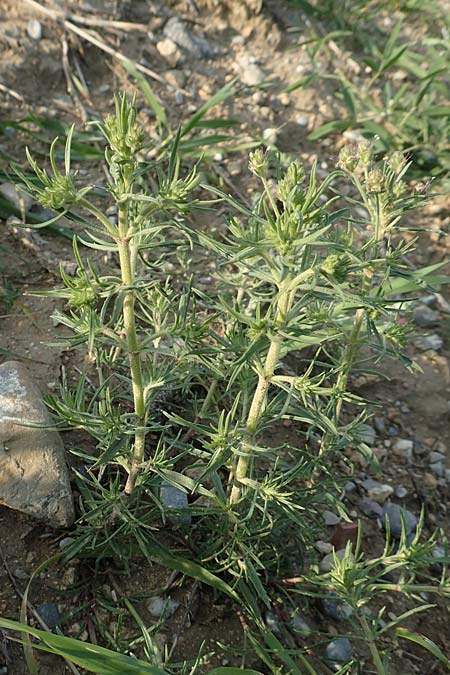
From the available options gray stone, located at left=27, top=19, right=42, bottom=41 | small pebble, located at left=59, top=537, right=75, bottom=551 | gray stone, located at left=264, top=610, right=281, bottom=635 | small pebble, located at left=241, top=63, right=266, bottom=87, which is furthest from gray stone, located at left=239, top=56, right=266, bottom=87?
gray stone, located at left=264, top=610, right=281, bottom=635

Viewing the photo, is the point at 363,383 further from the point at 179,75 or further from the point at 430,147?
the point at 179,75

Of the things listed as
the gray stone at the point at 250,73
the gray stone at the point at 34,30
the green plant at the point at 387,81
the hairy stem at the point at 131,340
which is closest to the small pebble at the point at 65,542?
the hairy stem at the point at 131,340

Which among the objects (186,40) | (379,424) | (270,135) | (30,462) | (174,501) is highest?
(186,40)

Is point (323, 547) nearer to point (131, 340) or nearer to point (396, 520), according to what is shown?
point (396, 520)

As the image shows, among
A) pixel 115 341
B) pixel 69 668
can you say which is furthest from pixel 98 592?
pixel 115 341

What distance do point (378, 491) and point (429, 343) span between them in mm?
891

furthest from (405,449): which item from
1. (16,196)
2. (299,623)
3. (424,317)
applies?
(16,196)

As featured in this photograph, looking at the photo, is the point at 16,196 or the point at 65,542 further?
the point at 16,196

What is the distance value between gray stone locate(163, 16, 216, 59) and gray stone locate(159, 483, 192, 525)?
8.78 ft

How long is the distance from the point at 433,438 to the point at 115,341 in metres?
1.68

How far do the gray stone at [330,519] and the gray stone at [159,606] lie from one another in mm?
641

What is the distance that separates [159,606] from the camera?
2191 mm

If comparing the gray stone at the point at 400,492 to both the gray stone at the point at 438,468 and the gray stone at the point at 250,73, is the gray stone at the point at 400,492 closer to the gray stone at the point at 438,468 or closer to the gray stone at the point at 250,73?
the gray stone at the point at 438,468

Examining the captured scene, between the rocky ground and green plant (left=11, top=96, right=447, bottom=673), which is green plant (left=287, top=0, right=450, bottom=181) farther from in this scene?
green plant (left=11, top=96, right=447, bottom=673)
